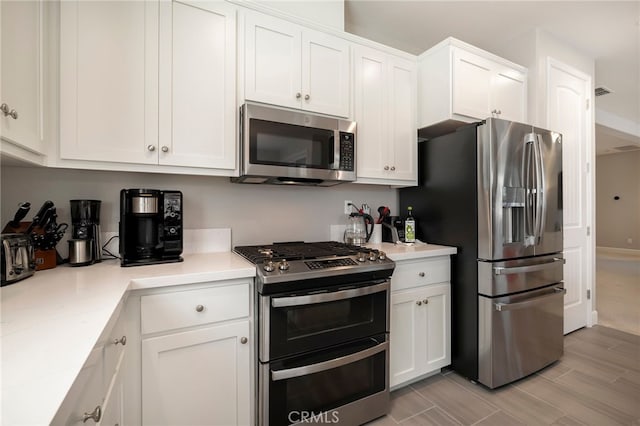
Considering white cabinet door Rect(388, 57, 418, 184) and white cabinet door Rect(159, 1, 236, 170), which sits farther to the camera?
white cabinet door Rect(388, 57, 418, 184)

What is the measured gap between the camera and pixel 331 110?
1.95 meters

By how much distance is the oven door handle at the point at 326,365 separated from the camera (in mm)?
1334

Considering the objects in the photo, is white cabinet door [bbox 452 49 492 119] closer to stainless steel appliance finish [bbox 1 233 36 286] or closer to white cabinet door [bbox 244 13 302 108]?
white cabinet door [bbox 244 13 302 108]

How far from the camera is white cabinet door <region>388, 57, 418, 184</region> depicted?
7.25 ft

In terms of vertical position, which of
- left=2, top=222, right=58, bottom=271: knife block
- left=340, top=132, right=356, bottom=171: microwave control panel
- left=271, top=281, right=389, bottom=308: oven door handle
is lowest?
left=271, top=281, right=389, bottom=308: oven door handle

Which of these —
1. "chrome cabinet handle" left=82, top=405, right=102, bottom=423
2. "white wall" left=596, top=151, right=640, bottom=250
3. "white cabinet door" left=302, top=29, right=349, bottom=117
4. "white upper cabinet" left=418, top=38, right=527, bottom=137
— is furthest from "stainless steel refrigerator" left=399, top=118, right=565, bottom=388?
"white wall" left=596, top=151, right=640, bottom=250

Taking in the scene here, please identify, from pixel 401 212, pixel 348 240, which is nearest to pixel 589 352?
pixel 401 212

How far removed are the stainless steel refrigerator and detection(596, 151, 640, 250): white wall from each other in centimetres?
816

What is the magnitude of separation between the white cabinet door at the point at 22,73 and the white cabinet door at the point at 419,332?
6.20ft

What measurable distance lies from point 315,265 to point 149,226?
0.87m

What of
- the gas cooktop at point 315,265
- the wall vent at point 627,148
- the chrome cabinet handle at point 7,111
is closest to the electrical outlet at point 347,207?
the gas cooktop at point 315,265

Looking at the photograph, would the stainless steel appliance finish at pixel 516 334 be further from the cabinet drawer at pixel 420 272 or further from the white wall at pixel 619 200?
the white wall at pixel 619 200

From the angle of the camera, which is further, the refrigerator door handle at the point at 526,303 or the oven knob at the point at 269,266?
the refrigerator door handle at the point at 526,303

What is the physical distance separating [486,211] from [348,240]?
95 centimetres
